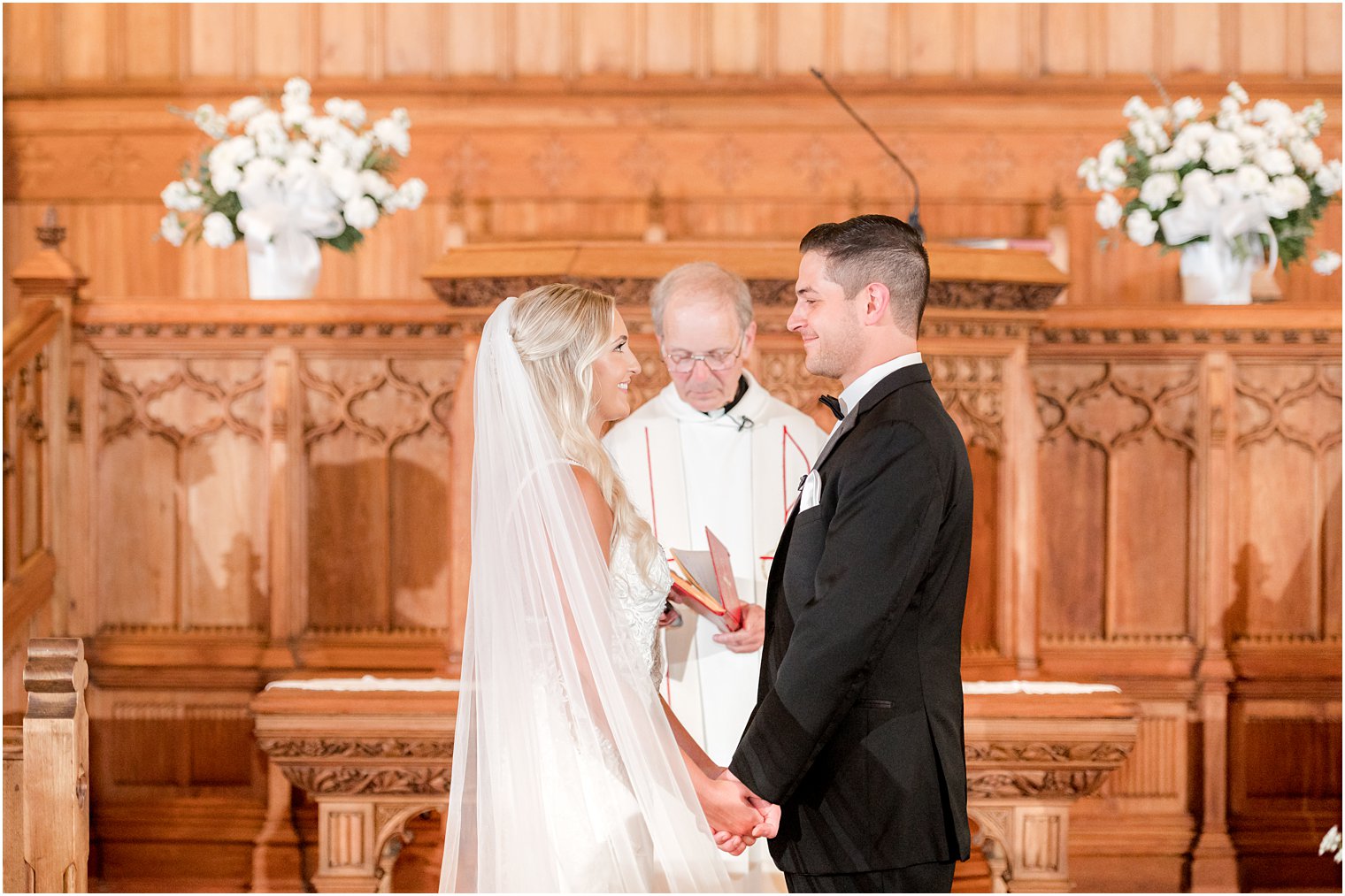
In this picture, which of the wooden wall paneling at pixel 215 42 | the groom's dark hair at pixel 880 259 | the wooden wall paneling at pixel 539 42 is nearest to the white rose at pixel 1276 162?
the groom's dark hair at pixel 880 259

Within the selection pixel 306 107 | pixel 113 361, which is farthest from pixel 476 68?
pixel 113 361

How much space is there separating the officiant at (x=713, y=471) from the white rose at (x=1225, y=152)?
82.3 inches

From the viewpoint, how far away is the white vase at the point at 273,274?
16.3 feet

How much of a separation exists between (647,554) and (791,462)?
3.25 ft

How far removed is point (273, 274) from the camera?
496cm

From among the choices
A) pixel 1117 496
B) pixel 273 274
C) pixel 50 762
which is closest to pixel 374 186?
pixel 273 274

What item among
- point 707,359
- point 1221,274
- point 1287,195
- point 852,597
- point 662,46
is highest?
point 662,46

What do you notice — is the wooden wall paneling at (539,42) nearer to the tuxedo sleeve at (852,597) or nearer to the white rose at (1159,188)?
the white rose at (1159,188)

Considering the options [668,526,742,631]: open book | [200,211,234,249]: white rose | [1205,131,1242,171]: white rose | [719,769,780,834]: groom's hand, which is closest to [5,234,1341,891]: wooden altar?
A: [200,211,234,249]: white rose

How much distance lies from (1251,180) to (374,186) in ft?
10.3

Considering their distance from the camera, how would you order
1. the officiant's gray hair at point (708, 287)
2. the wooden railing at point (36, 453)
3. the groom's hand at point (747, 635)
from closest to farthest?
the groom's hand at point (747, 635) < the officiant's gray hair at point (708, 287) < the wooden railing at point (36, 453)

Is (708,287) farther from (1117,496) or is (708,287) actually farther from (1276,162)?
(1276,162)

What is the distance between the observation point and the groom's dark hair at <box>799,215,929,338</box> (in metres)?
2.65

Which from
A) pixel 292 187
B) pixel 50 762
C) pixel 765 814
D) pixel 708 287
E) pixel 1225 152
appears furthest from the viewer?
pixel 292 187
